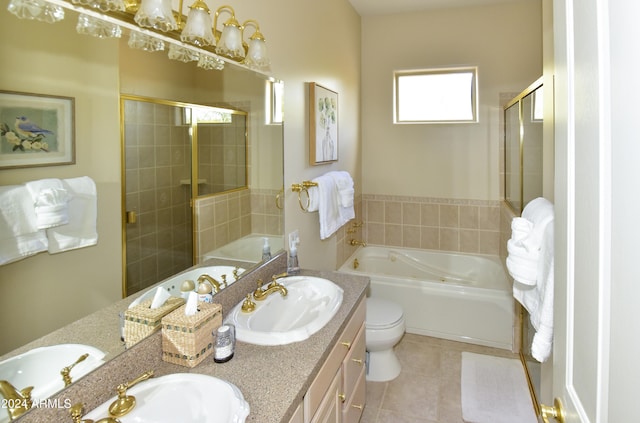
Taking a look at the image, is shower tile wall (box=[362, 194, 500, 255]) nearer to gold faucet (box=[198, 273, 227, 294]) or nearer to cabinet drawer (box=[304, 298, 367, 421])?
cabinet drawer (box=[304, 298, 367, 421])

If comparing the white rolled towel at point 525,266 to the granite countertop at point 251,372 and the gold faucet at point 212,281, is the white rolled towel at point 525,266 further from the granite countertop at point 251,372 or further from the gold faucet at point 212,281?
the gold faucet at point 212,281

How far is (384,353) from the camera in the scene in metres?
2.79

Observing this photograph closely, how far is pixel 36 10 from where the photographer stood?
936 millimetres

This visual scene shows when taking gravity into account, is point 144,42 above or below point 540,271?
above

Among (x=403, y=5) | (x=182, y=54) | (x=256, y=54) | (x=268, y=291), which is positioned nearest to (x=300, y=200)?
(x=268, y=291)

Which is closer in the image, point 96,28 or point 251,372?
point 96,28

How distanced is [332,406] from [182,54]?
4.71ft

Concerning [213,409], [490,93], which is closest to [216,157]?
[213,409]

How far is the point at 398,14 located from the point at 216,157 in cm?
297

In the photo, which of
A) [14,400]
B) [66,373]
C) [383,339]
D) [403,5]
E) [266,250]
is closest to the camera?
[14,400]

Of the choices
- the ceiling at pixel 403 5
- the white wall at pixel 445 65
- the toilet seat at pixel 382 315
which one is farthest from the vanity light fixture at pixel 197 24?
the white wall at pixel 445 65

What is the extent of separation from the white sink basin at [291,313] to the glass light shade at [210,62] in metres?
0.97

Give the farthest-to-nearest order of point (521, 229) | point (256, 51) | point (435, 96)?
point (435, 96)
point (256, 51)
point (521, 229)

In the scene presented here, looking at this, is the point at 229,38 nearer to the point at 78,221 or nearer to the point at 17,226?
the point at 78,221
